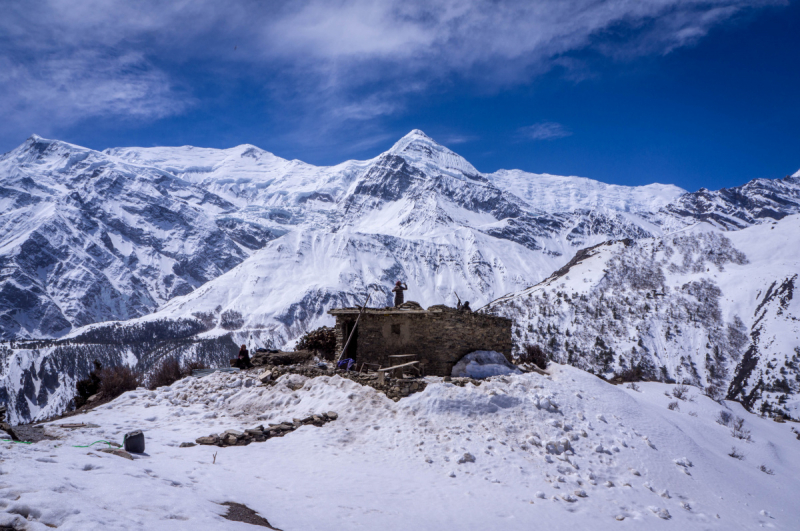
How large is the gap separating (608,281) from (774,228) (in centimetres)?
3399

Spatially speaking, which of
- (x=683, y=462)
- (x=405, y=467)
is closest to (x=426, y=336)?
(x=405, y=467)

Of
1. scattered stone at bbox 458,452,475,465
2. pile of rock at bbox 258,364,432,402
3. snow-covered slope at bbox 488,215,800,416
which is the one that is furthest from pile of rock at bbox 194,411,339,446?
snow-covered slope at bbox 488,215,800,416

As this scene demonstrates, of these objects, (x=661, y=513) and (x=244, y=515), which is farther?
(x=661, y=513)

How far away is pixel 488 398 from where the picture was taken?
13.3 metres

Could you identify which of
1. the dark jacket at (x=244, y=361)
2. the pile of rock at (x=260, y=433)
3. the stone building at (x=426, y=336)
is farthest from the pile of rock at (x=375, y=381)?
the dark jacket at (x=244, y=361)

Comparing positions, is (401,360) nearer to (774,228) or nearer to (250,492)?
(250,492)

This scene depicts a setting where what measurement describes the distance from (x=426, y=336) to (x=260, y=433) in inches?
292

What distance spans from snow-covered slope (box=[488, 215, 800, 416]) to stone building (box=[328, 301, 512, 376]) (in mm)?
47608

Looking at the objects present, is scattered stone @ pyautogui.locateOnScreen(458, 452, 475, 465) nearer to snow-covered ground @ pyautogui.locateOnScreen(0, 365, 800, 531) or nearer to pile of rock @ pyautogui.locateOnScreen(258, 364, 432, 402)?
snow-covered ground @ pyautogui.locateOnScreen(0, 365, 800, 531)

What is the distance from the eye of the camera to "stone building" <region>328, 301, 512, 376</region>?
57.1 feet

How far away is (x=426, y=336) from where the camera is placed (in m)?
17.5

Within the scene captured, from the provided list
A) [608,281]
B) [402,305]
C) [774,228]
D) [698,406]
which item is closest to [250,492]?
[402,305]

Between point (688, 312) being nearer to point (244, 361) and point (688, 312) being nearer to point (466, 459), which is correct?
point (244, 361)

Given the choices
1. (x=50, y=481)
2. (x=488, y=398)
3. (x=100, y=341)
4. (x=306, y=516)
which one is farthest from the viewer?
(x=100, y=341)
